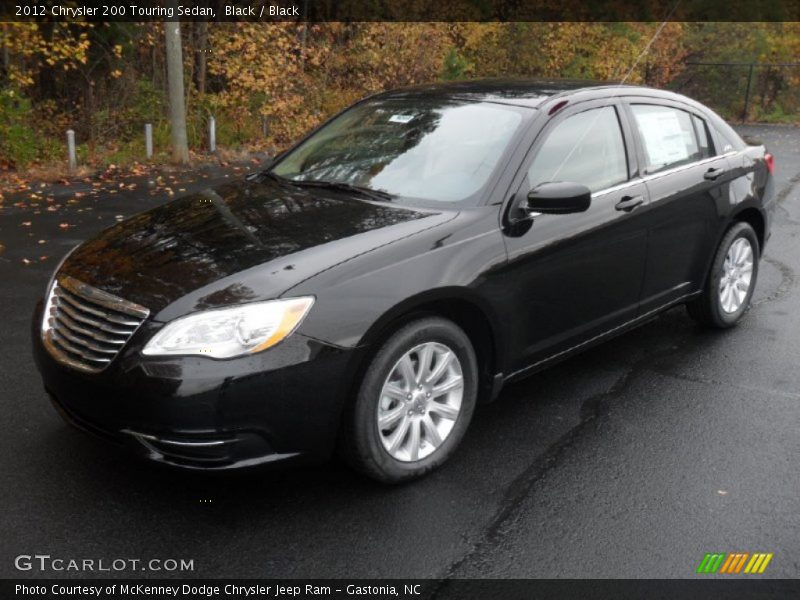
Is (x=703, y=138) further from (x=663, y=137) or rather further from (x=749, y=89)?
(x=749, y=89)

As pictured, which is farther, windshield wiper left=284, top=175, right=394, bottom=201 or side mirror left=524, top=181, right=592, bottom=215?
windshield wiper left=284, top=175, right=394, bottom=201

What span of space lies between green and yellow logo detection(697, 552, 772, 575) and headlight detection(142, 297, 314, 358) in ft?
5.87

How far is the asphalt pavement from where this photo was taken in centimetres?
320

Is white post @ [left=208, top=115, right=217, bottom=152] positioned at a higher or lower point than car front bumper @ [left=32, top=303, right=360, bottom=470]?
lower

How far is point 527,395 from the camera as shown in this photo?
187 inches

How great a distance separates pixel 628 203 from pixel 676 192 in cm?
54

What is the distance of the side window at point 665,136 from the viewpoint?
4.91 meters

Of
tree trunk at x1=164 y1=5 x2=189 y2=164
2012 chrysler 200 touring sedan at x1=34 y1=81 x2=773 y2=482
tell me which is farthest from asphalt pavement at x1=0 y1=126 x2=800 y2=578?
tree trunk at x1=164 y1=5 x2=189 y2=164

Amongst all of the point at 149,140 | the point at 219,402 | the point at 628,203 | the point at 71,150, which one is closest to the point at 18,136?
the point at 71,150

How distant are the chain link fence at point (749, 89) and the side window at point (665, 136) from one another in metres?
20.9

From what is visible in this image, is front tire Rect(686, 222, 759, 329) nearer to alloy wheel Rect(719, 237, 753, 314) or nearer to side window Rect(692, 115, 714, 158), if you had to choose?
alloy wheel Rect(719, 237, 753, 314)

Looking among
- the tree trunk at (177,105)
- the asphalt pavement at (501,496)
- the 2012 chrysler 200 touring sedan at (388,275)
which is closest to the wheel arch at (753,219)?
the 2012 chrysler 200 touring sedan at (388,275)

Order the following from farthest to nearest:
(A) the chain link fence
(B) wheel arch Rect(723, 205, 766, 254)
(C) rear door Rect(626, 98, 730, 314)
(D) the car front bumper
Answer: (A) the chain link fence < (B) wheel arch Rect(723, 205, 766, 254) < (C) rear door Rect(626, 98, 730, 314) < (D) the car front bumper

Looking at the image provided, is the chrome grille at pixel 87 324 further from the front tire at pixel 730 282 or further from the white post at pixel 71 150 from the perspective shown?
the white post at pixel 71 150
